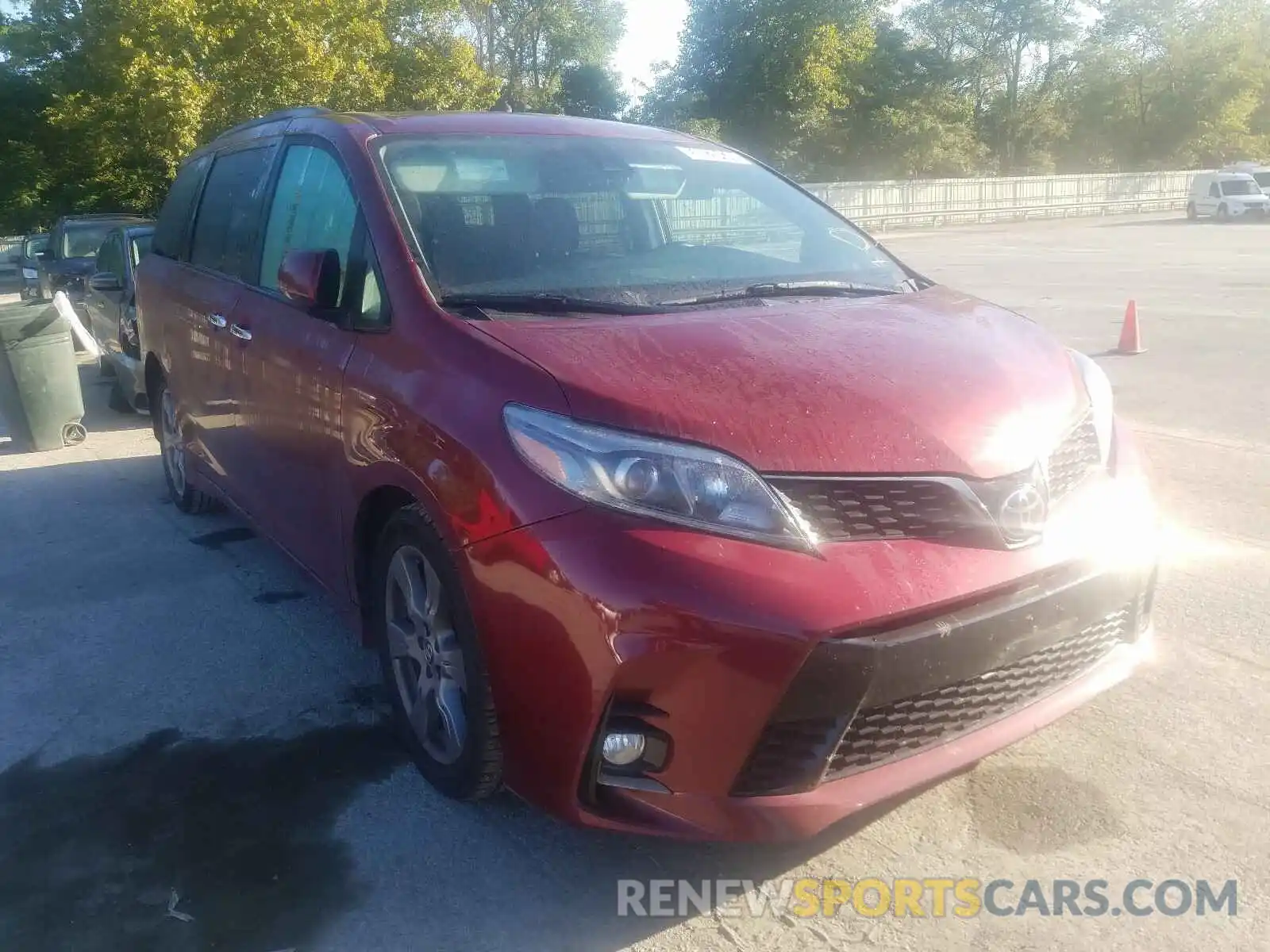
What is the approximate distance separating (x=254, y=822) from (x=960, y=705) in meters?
1.90

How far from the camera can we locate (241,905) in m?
2.73

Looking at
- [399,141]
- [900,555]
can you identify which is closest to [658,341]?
[900,555]

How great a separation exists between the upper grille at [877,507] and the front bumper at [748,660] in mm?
46

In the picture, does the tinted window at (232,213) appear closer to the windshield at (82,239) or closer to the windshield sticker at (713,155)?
the windshield sticker at (713,155)

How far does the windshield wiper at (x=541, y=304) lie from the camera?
3.13 meters

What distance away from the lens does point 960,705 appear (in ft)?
8.60

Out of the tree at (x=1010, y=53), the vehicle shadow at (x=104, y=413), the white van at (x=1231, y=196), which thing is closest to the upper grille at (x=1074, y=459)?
the vehicle shadow at (x=104, y=413)

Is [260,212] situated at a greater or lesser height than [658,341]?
greater

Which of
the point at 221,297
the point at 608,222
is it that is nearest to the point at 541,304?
the point at 608,222

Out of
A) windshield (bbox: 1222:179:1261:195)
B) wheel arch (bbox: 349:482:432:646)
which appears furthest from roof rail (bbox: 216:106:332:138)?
windshield (bbox: 1222:179:1261:195)

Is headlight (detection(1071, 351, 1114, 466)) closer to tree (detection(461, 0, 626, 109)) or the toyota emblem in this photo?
the toyota emblem

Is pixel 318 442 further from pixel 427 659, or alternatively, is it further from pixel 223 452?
pixel 223 452

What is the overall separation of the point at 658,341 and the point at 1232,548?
3.36m

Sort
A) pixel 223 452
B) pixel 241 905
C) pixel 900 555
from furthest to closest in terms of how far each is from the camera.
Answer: pixel 223 452 → pixel 241 905 → pixel 900 555
